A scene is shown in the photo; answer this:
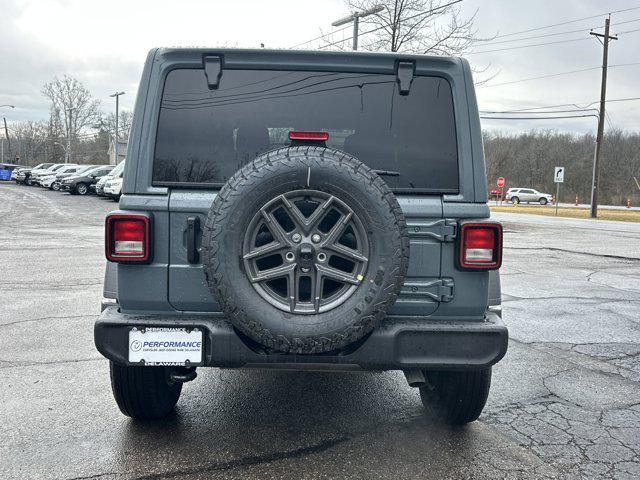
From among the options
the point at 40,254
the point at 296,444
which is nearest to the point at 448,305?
the point at 296,444

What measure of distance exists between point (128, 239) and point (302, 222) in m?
0.94

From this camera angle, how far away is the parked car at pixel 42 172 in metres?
45.6

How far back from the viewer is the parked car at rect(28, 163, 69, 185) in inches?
1797

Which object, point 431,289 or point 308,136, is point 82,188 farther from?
point 431,289

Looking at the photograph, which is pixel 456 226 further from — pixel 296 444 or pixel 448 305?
pixel 296 444

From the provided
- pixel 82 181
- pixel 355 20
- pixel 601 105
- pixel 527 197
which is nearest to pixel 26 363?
pixel 355 20

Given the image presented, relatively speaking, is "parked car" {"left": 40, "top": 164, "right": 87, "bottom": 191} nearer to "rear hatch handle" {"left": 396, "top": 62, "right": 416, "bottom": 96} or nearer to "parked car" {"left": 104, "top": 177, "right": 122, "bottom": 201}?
"parked car" {"left": 104, "top": 177, "right": 122, "bottom": 201}

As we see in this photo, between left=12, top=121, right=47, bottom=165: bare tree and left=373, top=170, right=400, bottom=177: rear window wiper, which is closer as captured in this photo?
left=373, top=170, right=400, bottom=177: rear window wiper

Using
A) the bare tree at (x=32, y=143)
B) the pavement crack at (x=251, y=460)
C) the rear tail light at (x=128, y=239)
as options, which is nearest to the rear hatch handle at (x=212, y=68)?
the rear tail light at (x=128, y=239)

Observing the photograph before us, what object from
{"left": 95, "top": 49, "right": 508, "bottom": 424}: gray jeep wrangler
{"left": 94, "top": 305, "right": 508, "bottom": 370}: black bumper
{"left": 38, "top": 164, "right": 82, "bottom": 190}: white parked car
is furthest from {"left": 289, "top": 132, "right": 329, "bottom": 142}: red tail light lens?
Answer: {"left": 38, "top": 164, "right": 82, "bottom": 190}: white parked car

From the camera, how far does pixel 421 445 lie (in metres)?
3.38

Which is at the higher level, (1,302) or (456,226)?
(456,226)

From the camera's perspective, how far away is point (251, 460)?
3.14 m

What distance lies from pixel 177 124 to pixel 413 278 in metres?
1.50
